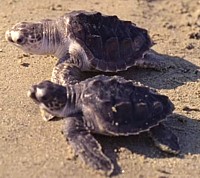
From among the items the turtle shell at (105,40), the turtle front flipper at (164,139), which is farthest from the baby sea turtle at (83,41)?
the turtle front flipper at (164,139)

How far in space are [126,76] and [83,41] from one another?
2.02 ft

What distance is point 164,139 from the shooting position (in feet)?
12.3

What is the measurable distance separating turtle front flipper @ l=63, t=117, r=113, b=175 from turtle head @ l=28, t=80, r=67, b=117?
117 millimetres

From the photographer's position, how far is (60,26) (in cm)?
477

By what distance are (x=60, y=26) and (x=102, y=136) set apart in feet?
4.78

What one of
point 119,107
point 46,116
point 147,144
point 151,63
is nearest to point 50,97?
point 46,116

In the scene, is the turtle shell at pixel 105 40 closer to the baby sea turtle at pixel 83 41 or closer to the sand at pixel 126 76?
the baby sea turtle at pixel 83 41

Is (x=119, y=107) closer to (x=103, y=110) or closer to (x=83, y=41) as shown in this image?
(x=103, y=110)

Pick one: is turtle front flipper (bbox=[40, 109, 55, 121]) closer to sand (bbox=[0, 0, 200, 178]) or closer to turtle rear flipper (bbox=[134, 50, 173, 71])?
sand (bbox=[0, 0, 200, 178])

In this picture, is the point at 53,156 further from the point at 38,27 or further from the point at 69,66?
the point at 38,27

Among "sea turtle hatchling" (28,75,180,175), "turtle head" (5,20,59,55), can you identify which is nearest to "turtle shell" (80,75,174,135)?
"sea turtle hatchling" (28,75,180,175)

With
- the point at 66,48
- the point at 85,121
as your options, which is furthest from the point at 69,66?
the point at 85,121

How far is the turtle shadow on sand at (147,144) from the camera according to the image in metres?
3.68

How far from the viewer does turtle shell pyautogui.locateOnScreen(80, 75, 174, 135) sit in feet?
11.9
